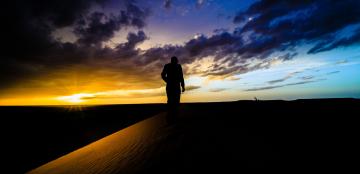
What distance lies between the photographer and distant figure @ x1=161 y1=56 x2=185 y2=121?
5.55 meters

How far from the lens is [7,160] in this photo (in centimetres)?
786

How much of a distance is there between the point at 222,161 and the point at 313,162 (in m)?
0.80

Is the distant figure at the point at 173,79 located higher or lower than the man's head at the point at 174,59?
lower

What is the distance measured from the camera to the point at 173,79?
18.3ft

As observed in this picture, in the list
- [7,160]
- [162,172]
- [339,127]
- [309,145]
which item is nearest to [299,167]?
[309,145]

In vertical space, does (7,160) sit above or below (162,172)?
below

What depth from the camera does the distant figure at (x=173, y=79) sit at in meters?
5.55

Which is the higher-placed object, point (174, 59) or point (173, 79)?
point (174, 59)

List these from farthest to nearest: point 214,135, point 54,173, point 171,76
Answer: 1. point 171,76
2. point 54,173
3. point 214,135

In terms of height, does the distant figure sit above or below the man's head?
below

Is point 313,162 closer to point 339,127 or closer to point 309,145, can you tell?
point 309,145

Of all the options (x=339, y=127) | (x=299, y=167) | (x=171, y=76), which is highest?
(x=171, y=76)

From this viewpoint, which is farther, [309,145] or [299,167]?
[309,145]

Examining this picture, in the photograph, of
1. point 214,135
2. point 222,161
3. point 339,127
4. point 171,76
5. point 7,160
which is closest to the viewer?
point 222,161
